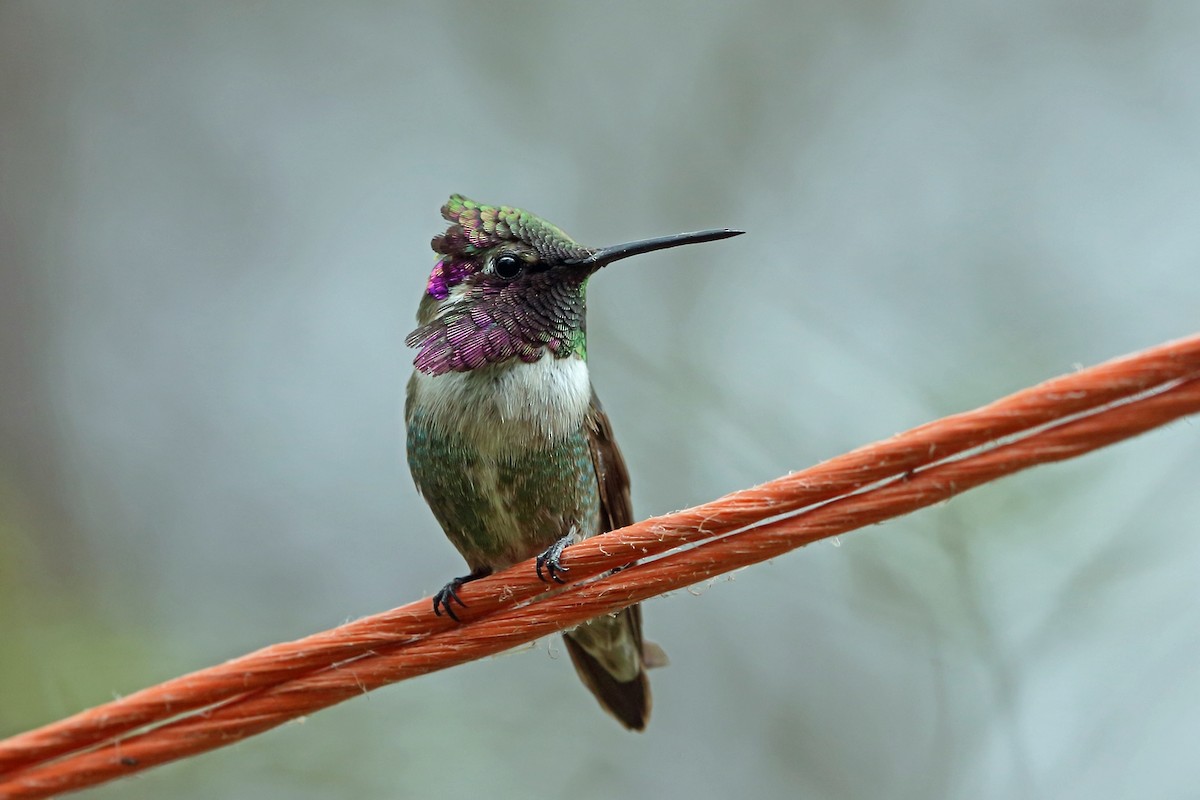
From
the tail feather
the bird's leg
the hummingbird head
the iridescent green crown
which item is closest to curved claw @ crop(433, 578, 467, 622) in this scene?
the bird's leg

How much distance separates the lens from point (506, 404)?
3.77 m

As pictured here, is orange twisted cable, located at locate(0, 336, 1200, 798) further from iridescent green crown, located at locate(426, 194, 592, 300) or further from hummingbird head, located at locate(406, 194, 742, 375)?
iridescent green crown, located at locate(426, 194, 592, 300)

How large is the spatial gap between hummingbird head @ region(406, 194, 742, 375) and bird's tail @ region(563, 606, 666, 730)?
44.9 inches

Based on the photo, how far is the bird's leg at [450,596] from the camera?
2818 millimetres

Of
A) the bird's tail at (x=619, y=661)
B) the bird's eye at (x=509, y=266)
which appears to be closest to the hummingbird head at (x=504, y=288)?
the bird's eye at (x=509, y=266)

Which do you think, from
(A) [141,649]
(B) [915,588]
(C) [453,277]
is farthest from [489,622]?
(A) [141,649]

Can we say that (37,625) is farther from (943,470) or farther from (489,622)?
(943,470)

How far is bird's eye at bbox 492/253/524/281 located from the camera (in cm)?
393

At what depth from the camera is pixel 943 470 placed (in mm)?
2154

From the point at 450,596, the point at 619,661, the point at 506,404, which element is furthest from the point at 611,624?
the point at 450,596

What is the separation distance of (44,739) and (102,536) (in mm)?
7278

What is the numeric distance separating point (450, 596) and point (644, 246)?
1469 mm

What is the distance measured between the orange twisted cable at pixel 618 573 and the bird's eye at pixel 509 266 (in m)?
1.28

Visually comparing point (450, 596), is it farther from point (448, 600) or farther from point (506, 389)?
point (506, 389)
